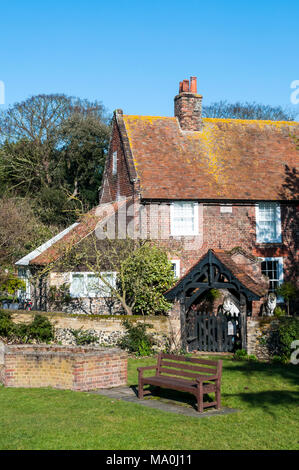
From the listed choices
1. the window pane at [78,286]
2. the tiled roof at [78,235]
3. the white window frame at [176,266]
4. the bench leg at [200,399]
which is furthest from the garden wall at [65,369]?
the white window frame at [176,266]

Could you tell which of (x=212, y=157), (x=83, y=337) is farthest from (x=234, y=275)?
(x=212, y=157)

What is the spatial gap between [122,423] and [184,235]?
15942 mm

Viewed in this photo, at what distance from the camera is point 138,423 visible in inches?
404

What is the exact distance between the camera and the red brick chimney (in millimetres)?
28547

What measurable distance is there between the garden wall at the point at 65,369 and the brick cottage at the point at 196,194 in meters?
8.56

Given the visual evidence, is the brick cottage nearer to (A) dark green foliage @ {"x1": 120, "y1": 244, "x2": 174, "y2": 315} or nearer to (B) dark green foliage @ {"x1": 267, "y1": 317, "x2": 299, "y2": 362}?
(A) dark green foliage @ {"x1": 120, "y1": 244, "x2": 174, "y2": 315}

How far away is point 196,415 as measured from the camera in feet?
36.4

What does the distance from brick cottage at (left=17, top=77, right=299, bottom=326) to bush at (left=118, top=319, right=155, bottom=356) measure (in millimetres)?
3420

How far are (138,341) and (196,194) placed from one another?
8.67 meters

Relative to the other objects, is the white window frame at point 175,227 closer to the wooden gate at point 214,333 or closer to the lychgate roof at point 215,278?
the lychgate roof at point 215,278

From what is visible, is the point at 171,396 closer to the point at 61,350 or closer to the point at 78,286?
the point at 61,350

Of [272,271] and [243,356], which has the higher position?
[272,271]

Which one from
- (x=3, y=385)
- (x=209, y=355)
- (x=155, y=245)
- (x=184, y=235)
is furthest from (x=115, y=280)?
(x=3, y=385)
